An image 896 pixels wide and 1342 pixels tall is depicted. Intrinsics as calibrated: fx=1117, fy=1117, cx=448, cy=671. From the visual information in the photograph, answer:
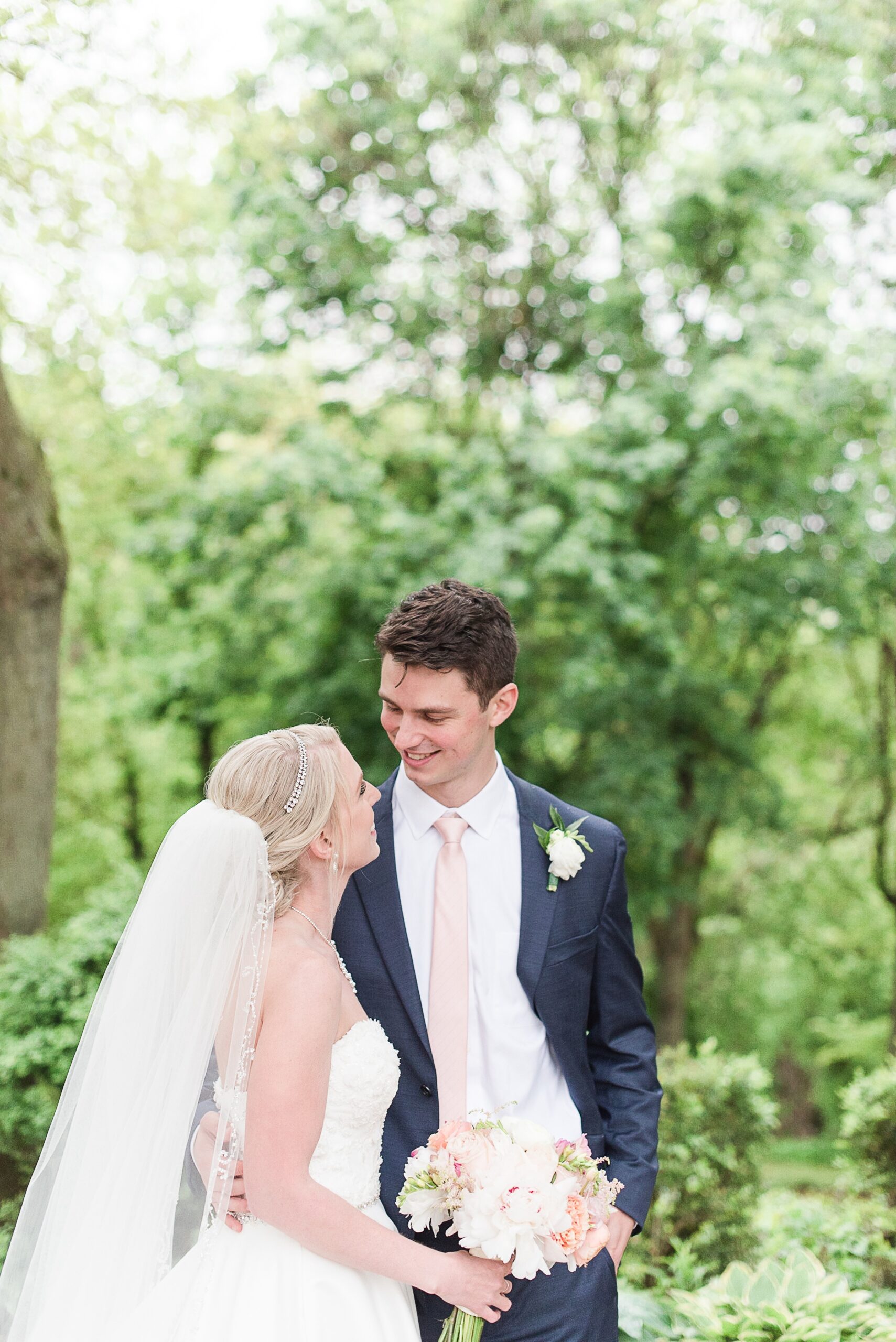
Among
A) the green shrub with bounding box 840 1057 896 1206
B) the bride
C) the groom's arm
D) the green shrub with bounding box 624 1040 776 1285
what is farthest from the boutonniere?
the green shrub with bounding box 840 1057 896 1206

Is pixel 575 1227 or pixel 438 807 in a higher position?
pixel 438 807

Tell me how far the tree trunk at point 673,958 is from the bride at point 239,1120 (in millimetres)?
13148

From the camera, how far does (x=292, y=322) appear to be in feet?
36.3

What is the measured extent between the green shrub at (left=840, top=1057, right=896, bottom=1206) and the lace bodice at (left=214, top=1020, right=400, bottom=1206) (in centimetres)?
382

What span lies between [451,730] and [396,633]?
0.97 ft

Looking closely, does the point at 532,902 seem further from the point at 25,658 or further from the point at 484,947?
the point at 25,658

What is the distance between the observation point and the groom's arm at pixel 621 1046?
9.91ft

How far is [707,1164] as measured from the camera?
530 centimetres

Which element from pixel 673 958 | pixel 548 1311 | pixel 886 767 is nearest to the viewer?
pixel 548 1311

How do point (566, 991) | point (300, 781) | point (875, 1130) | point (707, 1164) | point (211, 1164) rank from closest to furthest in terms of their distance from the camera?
point (211, 1164)
point (300, 781)
point (566, 991)
point (707, 1164)
point (875, 1130)

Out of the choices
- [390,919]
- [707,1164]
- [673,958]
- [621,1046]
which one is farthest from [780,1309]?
[673,958]

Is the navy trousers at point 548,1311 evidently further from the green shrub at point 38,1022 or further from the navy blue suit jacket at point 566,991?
the green shrub at point 38,1022

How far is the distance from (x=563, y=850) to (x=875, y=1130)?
11.5 ft

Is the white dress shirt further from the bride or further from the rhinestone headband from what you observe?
the rhinestone headband
